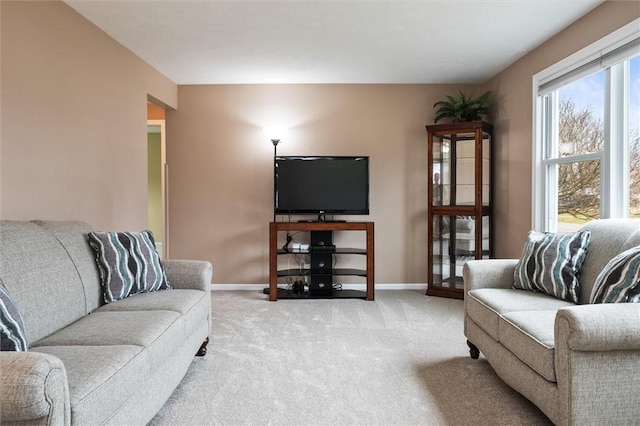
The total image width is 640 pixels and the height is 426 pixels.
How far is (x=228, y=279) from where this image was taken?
5.00m

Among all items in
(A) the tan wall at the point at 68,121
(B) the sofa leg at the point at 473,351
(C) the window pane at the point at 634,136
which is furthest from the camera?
(B) the sofa leg at the point at 473,351

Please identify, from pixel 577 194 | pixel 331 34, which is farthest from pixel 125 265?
pixel 577 194

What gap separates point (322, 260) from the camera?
4.64m

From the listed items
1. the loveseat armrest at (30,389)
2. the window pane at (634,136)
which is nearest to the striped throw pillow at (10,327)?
the loveseat armrest at (30,389)

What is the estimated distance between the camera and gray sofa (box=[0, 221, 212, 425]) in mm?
1188

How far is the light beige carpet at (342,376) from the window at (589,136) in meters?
1.38

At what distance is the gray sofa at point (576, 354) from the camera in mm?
1653

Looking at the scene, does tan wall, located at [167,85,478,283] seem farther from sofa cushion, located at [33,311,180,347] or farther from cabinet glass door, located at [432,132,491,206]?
sofa cushion, located at [33,311,180,347]

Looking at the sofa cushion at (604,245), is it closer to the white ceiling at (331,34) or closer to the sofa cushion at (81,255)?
the white ceiling at (331,34)

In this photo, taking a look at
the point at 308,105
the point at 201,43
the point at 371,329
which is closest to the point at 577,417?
the point at 371,329

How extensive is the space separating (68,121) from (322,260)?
2785mm

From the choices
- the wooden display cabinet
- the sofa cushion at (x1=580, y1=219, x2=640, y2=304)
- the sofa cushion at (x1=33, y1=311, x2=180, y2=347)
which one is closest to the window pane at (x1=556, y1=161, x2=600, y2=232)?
the sofa cushion at (x1=580, y1=219, x2=640, y2=304)

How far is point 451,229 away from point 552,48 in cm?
202

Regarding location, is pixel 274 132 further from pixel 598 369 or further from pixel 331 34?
pixel 598 369
